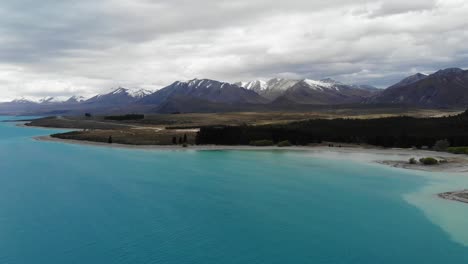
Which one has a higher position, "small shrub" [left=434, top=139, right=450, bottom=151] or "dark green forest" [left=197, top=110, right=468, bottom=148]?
"dark green forest" [left=197, top=110, right=468, bottom=148]

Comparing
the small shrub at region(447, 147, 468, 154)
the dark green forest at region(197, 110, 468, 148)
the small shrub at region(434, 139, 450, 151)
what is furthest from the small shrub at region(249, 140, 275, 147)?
the small shrub at region(447, 147, 468, 154)

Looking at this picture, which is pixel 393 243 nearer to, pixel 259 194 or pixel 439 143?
pixel 259 194

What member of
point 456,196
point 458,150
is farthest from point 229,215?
point 458,150

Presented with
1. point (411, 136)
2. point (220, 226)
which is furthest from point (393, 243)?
point (411, 136)

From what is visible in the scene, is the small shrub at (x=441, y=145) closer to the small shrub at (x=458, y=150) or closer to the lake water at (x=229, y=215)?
the small shrub at (x=458, y=150)

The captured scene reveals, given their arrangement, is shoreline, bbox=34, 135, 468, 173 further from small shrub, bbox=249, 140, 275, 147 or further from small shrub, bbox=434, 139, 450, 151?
small shrub, bbox=434, 139, 450, 151

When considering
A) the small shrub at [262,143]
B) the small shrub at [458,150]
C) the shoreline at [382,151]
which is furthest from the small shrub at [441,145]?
the small shrub at [262,143]
